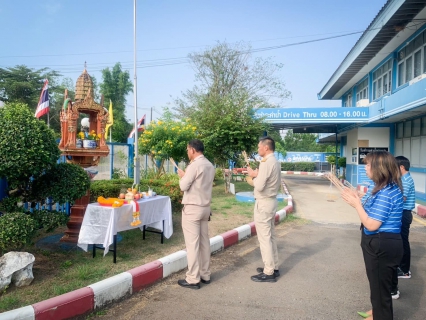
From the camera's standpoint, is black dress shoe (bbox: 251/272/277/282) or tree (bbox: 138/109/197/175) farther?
tree (bbox: 138/109/197/175)

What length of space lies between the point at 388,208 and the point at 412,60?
1204 cm

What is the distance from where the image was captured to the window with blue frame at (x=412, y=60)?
11633mm

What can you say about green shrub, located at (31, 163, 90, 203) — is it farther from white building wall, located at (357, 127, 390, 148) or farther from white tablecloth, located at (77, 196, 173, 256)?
white building wall, located at (357, 127, 390, 148)

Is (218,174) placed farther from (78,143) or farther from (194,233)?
(194,233)

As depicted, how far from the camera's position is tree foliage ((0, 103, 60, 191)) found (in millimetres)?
3689

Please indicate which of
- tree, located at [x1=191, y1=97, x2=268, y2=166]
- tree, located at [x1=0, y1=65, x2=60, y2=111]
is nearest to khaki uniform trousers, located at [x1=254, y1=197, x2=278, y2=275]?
tree, located at [x1=191, y1=97, x2=268, y2=166]

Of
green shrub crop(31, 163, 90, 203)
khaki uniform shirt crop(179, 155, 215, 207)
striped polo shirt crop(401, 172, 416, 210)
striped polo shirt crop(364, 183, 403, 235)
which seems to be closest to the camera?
striped polo shirt crop(364, 183, 403, 235)

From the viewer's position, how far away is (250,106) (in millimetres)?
13531

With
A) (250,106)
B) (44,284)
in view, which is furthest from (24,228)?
(250,106)

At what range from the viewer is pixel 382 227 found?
8.93ft

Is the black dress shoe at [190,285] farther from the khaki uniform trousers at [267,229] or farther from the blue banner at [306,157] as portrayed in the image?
the blue banner at [306,157]

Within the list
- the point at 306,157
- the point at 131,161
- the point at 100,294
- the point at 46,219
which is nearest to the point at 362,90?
the point at 131,161

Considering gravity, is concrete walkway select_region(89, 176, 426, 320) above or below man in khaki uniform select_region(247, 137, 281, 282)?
below

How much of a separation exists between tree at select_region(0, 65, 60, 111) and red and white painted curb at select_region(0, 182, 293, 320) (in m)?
30.6
